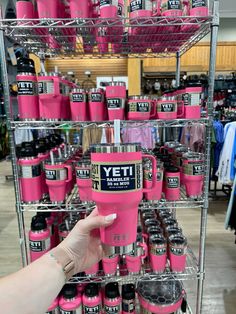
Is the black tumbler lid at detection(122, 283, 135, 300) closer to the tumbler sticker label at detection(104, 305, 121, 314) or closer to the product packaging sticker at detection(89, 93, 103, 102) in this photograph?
the tumbler sticker label at detection(104, 305, 121, 314)

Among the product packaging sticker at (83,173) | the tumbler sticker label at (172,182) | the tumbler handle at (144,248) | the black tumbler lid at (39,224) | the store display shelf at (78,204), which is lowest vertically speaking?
the tumbler handle at (144,248)

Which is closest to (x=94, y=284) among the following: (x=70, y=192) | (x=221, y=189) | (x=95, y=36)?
(x=70, y=192)

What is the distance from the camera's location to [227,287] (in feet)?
7.14

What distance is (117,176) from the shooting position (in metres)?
0.75

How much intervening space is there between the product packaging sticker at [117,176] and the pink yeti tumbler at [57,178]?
690mm

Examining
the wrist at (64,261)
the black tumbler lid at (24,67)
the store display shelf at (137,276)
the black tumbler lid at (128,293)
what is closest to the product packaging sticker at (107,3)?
the black tumbler lid at (24,67)

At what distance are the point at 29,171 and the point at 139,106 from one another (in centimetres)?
70

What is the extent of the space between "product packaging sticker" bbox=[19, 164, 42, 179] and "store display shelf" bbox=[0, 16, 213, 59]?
0.72 m

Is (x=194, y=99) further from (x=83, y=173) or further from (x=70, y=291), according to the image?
(x=70, y=291)

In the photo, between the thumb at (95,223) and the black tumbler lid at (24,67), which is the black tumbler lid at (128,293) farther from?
the black tumbler lid at (24,67)

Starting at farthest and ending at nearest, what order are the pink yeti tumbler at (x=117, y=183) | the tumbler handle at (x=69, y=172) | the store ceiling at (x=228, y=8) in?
the store ceiling at (x=228, y=8) → the tumbler handle at (x=69, y=172) → the pink yeti tumbler at (x=117, y=183)

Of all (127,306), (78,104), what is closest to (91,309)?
(127,306)

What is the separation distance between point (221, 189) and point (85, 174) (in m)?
3.63

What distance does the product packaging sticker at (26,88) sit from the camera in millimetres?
1321
